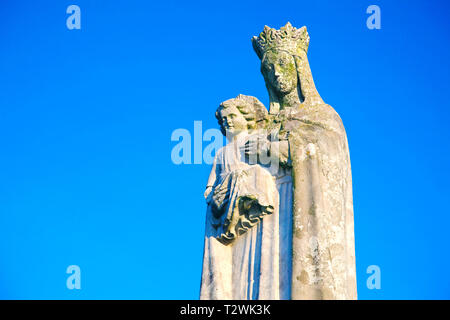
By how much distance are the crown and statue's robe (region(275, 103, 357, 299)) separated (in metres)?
1.23

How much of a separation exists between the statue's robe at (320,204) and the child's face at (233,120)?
2.21ft

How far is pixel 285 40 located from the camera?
15312 mm

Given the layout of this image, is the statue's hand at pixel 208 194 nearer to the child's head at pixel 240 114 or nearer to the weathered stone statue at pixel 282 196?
the weathered stone statue at pixel 282 196

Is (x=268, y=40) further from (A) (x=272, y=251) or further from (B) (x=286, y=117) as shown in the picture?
(A) (x=272, y=251)

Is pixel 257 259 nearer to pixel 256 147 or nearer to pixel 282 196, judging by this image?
pixel 282 196

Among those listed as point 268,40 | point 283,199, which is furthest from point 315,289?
point 268,40

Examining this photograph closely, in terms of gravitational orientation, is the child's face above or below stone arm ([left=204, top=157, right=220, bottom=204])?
above

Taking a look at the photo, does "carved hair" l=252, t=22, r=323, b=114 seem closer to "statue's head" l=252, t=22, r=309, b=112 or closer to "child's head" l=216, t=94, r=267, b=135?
"statue's head" l=252, t=22, r=309, b=112

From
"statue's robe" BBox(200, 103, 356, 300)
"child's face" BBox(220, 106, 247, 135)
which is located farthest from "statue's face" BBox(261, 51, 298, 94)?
"child's face" BBox(220, 106, 247, 135)

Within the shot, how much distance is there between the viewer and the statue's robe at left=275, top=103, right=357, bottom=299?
13039 millimetres

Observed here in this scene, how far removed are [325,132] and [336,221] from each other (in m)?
1.68

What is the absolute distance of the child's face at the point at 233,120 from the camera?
15.1 meters

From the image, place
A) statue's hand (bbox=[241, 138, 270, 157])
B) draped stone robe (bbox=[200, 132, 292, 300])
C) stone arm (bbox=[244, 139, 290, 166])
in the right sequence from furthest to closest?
statue's hand (bbox=[241, 138, 270, 157])
stone arm (bbox=[244, 139, 290, 166])
draped stone robe (bbox=[200, 132, 292, 300])
